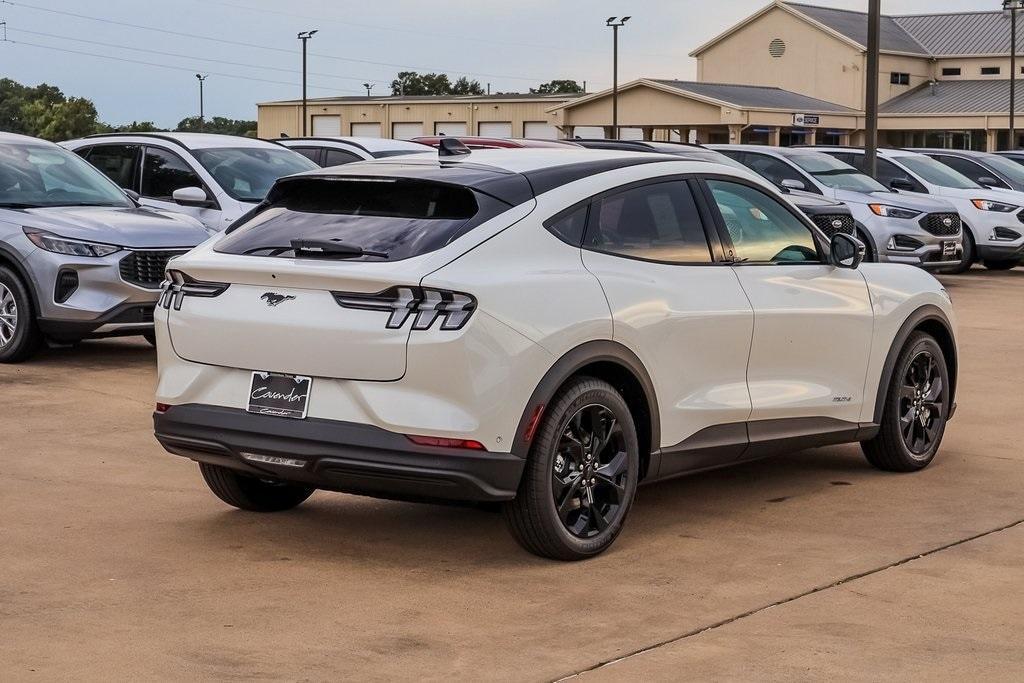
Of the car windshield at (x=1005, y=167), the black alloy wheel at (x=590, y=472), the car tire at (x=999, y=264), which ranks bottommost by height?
the black alloy wheel at (x=590, y=472)

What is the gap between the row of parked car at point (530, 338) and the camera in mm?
5797

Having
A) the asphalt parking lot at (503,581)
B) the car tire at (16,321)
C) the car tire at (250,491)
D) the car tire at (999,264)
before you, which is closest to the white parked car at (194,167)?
the car tire at (16,321)

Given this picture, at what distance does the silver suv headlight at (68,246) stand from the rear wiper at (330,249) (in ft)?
19.2

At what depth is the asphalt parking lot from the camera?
16.7 feet

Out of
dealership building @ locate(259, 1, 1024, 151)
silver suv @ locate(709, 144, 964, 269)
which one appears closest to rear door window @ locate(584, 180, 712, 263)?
silver suv @ locate(709, 144, 964, 269)

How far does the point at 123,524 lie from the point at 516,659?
2.50 metres

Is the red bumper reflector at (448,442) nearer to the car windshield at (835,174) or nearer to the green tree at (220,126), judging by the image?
the car windshield at (835,174)

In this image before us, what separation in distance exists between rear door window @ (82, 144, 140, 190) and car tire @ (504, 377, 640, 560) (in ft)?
31.6

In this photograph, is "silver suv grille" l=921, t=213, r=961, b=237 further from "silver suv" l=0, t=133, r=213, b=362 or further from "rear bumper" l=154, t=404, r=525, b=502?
"rear bumper" l=154, t=404, r=525, b=502

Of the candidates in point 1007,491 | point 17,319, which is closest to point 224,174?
point 17,319

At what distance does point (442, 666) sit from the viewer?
500cm

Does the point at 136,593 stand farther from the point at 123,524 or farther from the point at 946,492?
the point at 946,492

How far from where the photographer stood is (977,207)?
22.5m

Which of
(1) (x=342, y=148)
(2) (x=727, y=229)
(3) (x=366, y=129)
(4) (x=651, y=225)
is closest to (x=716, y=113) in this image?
(3) (x=366, y=129)
